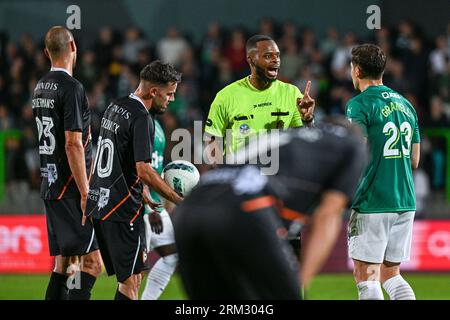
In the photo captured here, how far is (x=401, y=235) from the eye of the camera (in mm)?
6895

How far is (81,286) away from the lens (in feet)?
22.5

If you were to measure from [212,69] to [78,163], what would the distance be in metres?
9.11

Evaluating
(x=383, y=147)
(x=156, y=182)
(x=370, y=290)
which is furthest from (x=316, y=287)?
(x=156, y=182)

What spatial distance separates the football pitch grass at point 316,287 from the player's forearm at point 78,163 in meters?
3.29

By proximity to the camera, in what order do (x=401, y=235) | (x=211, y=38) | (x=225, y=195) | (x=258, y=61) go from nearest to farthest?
(x=225, y=195) < (x=401, y=235) < (x=258, y=61) < (x=211, y=38)

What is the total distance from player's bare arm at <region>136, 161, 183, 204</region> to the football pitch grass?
11.7 feet

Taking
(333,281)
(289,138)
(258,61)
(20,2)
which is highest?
(20,2)

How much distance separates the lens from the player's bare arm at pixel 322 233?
4.08 m

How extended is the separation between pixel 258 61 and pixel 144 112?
1.47 m

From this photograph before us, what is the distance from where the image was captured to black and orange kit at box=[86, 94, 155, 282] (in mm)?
6547

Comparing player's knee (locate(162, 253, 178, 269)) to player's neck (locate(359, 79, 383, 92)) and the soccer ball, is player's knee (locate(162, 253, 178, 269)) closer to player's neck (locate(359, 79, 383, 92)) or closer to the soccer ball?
the soccer ball

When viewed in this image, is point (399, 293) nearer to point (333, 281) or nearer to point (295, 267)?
point (295, 267)

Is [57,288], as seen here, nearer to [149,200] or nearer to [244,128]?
[149,200]
